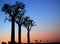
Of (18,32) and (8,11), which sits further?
(18,32)

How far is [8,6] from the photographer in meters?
25.5

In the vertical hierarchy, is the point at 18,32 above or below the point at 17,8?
below

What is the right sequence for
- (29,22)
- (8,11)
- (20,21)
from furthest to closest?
(29,22) < (20,21) < (8,11)

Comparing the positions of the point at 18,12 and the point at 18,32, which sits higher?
the point at 18,12

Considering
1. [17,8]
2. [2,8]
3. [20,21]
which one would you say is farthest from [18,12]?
[20,21]

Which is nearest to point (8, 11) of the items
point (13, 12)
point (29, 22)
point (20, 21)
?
point (13, 12)

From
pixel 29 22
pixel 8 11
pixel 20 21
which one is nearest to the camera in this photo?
pixel 8 11

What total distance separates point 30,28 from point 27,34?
1.83 metres

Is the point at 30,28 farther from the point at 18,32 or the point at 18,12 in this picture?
the point at 18,12

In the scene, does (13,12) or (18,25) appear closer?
(13,12)

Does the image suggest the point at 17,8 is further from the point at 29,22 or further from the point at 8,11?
the point at 29,22

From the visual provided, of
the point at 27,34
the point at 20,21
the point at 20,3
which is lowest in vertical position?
the point at 27,34

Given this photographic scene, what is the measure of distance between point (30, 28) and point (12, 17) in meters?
14.9

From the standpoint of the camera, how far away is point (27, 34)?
40.7 metres
